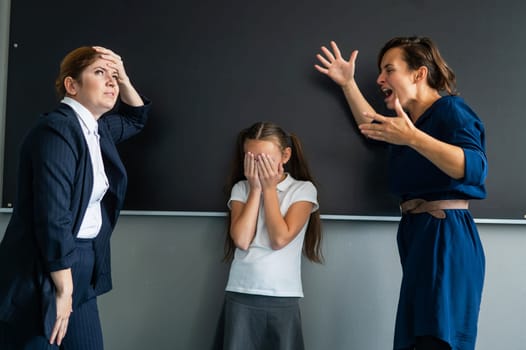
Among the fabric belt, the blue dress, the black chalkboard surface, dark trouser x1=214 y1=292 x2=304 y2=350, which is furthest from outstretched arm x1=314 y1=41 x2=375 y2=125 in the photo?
dark trouser x1=214 y1=292 x2=304 y2=350

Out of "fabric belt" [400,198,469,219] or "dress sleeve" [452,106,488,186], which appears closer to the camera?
"dress sleeve" [452,106,488,186]

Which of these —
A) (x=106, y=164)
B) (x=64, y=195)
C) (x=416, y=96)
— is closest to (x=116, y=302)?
(x=106, y=164)

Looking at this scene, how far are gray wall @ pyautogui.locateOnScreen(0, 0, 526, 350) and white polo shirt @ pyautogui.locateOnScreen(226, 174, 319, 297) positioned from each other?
21cm

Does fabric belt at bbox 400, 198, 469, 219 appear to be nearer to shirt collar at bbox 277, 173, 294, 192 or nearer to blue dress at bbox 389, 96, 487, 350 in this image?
blue dress at bbox 389, 96, 487, 350

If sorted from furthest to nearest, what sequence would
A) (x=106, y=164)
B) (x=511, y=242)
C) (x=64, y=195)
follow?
1. (x=511, y=242)
2. (x=106, y=164)
3. (x=64, y=195)

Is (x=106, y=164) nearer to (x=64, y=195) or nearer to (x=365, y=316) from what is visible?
(x=64, y=195)

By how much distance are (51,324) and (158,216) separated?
2.39 feet

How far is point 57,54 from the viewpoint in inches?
74.7

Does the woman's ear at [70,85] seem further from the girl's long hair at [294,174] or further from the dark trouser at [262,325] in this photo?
the dark trouser at [262,325]

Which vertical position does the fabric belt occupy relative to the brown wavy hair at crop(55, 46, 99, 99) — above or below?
below

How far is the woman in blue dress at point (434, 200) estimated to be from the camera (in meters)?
1.27

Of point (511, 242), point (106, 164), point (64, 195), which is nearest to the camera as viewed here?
point (64, 195)

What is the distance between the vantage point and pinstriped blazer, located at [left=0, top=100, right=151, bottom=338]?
1.20 meters

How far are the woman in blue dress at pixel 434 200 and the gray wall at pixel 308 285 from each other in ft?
1.13
